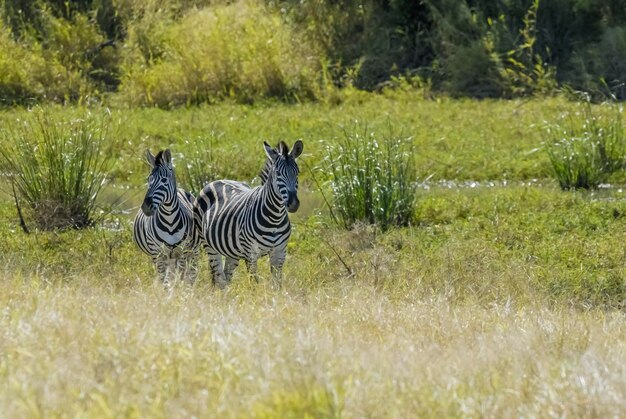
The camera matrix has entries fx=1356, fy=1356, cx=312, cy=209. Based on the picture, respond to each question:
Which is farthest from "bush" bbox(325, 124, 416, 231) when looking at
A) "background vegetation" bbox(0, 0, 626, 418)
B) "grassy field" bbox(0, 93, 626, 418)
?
"grassy field" bbox(0, 93, 626, 418)

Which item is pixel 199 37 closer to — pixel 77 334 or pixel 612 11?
pixel 612 11

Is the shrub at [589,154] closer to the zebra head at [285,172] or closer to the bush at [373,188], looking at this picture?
the bush at [373,188]

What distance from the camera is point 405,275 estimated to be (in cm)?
1160

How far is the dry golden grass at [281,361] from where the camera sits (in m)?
6.06

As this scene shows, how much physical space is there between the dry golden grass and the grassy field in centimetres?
1

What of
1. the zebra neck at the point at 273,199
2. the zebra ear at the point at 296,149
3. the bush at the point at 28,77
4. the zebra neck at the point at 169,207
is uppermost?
the zebra ear at the point at 296,149

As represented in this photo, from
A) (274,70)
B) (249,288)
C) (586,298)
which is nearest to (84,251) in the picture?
(249,288)

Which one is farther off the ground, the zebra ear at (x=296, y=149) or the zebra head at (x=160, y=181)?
the zebra ear at (x=296, y=149)

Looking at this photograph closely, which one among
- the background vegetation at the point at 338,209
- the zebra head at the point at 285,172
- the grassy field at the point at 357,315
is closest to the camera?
the grassy field at the point at 357,315

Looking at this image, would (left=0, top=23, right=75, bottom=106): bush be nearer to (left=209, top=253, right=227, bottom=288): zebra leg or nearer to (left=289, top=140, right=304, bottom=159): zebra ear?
(left=209, top=253, right=227, bottom=288): zebra leg

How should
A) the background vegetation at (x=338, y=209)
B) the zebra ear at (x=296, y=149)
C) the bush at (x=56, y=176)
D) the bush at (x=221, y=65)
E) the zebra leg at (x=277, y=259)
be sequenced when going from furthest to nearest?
the bush at (x=221, y=65), the bush at (x=56, y=176), the zebra leg at (x=277, y=259), the zebra ear at (x=296, y=149), the background vegetation at (x=338, y=209)

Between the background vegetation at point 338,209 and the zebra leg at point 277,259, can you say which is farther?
the zebra leg at point 277,259

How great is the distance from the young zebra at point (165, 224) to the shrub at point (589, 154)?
20.1ft

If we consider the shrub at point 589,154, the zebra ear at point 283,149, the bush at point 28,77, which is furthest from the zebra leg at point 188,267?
the bush at point 28,77
